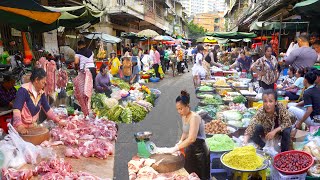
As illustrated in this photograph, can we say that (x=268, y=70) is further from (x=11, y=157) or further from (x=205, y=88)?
(x=11, y=157)

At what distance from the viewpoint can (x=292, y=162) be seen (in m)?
3.77

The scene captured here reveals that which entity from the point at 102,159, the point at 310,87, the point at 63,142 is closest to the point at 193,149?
the point at 102,159

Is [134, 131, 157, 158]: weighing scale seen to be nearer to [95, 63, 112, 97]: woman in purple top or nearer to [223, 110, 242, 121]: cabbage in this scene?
[223, 110, 242, 121]: cabbage

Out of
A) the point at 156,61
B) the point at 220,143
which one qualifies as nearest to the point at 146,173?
the point at 220,143

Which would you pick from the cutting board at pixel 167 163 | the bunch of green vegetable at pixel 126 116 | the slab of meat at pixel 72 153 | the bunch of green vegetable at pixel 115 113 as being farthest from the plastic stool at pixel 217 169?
the bunch of green vegetable at pixel 115 113

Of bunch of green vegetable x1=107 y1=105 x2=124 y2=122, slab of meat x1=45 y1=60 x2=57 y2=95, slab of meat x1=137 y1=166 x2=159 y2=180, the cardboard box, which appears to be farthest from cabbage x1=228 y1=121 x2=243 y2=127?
slab of meat x1=45 y1=60 x2=57 y2=95

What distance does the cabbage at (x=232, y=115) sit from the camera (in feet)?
20.7

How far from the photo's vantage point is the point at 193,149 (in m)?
4.02

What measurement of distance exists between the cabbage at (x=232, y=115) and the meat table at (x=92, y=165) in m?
3.21

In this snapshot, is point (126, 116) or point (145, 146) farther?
point (126, 116)

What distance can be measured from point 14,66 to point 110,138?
633 cm

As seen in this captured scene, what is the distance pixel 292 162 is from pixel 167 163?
5.46ft

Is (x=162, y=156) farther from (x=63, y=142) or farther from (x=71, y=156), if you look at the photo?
(x=63, y=142)

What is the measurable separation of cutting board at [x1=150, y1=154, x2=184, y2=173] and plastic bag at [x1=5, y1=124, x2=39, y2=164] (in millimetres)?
1546
